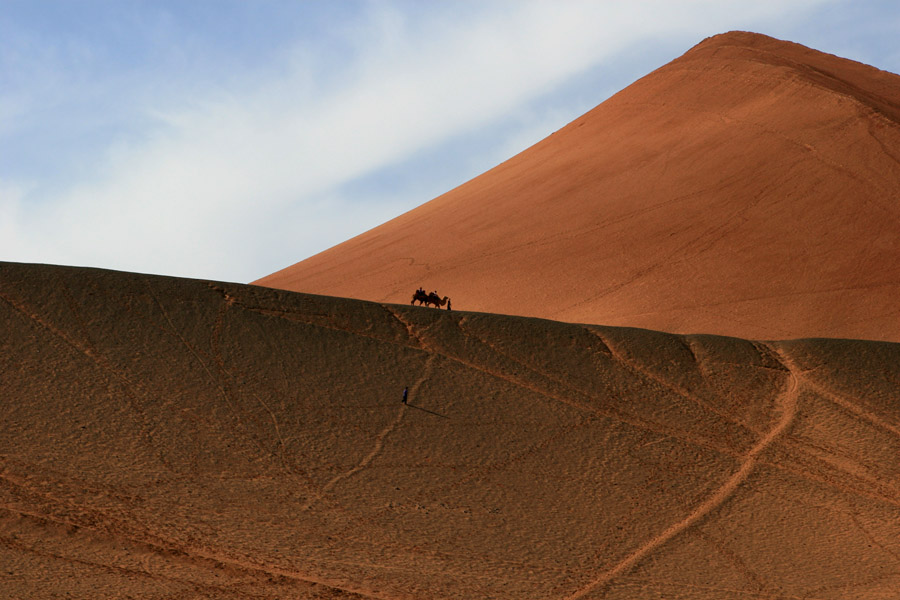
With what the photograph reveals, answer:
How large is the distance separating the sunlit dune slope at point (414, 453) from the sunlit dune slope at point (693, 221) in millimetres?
7165

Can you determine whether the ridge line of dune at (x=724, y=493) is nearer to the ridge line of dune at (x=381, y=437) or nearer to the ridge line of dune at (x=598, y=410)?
the ridge line of dune at (x=598, y=410)

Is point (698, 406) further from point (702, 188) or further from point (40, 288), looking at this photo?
point (702, 188)

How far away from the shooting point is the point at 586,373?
1777 cm

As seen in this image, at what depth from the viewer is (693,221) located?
30922mm

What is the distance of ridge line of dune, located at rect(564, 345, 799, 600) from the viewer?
1187cm

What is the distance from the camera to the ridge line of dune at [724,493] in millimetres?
11866

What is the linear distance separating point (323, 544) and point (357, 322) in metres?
6.87

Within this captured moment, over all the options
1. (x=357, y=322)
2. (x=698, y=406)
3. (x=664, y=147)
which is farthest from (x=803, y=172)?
(x=357, y=322)

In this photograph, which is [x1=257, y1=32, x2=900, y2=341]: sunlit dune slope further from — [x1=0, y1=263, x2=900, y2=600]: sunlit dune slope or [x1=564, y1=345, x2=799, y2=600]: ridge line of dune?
[x1=0, y1=263, x2=900, y2=600]: sunlit dune slope

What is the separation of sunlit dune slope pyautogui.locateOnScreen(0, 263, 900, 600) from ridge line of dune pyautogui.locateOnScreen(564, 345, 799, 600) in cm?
5

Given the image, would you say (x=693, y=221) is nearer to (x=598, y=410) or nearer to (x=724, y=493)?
(x=598, y=410)

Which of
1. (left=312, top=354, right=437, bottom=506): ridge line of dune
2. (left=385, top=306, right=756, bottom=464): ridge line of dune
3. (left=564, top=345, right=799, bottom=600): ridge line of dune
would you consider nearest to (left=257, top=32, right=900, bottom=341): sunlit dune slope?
(left=564, top=345, right=799, bottom=600): ridge line of dune

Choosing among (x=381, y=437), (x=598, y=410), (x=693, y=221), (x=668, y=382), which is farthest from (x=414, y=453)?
(x=693, y=221)

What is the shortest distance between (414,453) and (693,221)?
62.6 feet
